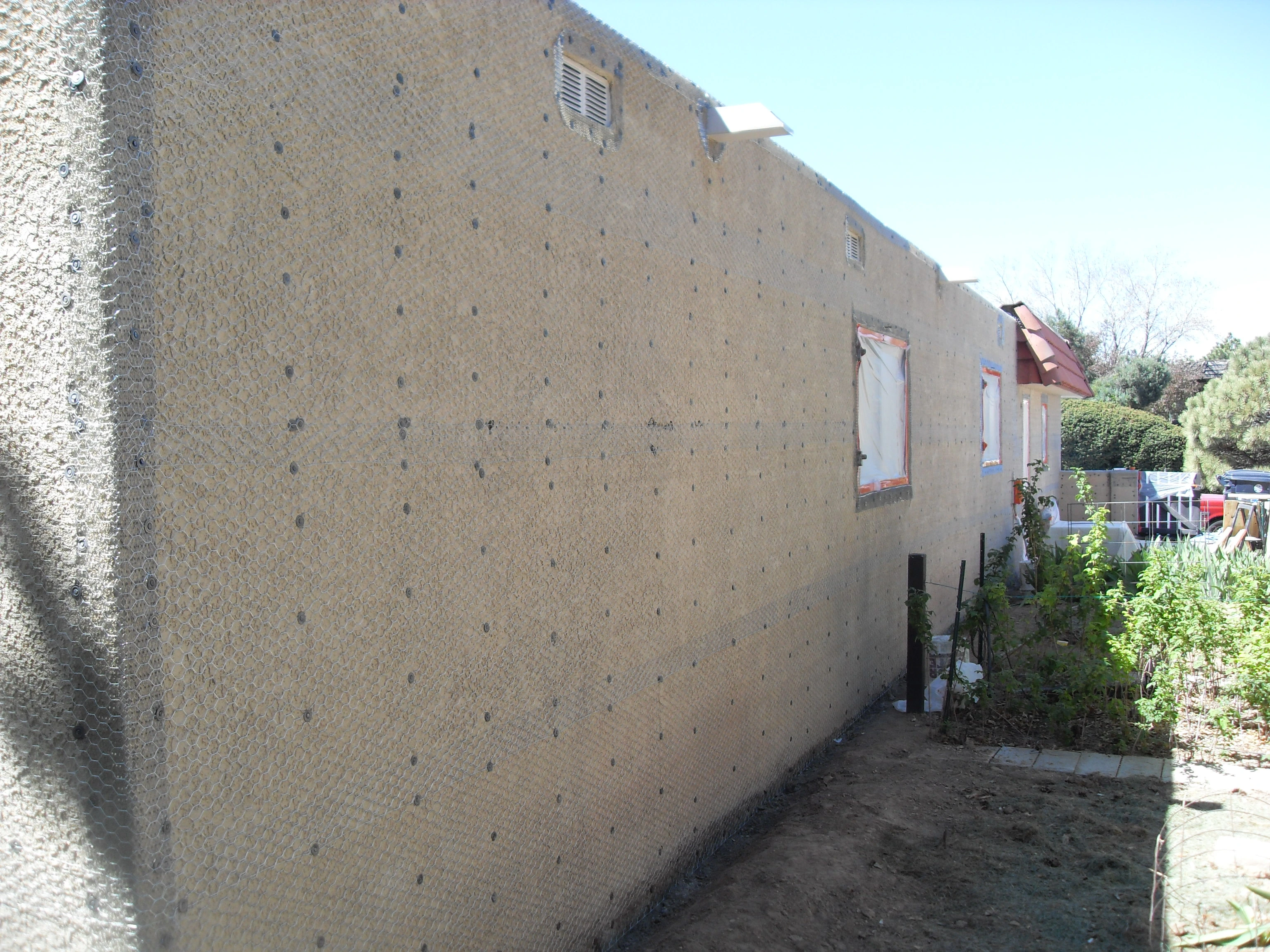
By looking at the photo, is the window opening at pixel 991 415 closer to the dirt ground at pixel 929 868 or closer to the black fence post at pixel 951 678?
the black fence post at pixel 951 678

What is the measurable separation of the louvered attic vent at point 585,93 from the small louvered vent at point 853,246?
3077 mm

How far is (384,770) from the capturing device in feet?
A: 7.46

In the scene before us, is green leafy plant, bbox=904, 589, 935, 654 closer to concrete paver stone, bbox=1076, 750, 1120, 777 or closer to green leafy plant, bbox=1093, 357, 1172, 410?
concrete paver stone, bbox=1076, 750, 1120, 777

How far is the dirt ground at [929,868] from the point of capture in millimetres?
3363

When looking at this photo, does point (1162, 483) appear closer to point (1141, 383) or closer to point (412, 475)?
point (1141, 383)

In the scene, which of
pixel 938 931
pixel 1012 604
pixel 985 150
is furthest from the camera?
pixel 985 150

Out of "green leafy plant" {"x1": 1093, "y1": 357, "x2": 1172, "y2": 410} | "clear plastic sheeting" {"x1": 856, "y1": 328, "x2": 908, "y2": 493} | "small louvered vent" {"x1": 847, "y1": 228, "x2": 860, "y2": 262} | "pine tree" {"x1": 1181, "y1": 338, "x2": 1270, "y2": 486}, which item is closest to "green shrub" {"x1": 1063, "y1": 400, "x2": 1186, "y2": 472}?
"pine tree" {"x1": 1181, "y1": 338, "x2": 1270, "y2": 486}

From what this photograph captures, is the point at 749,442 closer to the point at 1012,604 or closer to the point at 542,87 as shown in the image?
the point at 542,87

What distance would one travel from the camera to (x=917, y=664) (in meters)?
6.30

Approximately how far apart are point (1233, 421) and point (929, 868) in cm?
2059

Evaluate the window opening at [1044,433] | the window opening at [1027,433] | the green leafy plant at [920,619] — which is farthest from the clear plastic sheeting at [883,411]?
the window opening at [1044,433]

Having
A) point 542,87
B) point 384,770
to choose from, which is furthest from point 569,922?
point 542,87

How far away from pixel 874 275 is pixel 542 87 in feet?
13.8

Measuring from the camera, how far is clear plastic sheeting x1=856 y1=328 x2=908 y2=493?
628 cm
